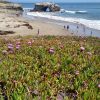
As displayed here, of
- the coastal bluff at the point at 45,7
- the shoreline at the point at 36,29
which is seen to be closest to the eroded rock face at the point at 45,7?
the coastal bluff at the point at 45,7

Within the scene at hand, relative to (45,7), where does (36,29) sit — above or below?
above

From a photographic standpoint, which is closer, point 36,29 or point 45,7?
point 36,29

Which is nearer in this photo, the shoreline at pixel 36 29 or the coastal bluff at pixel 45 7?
the shoreline at pixel 36 29

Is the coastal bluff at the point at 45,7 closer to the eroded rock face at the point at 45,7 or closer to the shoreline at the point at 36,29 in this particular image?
the eroded rock face at the point at 45,7

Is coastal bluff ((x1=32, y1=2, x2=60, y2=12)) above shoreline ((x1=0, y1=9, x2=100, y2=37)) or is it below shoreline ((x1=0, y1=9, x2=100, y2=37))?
below

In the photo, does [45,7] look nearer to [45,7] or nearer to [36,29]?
[45,7]

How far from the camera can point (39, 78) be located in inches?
262

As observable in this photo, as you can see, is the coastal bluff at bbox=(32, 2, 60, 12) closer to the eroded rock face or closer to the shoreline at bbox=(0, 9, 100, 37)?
the eroded rock face

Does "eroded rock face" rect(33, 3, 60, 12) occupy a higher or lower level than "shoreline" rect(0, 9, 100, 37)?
lower

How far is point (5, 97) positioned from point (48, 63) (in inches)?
76.4

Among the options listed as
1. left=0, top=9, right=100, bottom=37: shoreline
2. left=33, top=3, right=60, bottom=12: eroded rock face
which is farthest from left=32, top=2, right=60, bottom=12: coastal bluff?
left=0, top=9, right=100, bottom=37: shoreline

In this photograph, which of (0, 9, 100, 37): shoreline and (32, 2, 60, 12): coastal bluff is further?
(32, 2, 60, 12): coastal bluff

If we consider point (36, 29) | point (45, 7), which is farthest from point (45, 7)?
point (36, 29)

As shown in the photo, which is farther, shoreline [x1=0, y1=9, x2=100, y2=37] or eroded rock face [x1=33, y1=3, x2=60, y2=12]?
eroded rock face [x1=33, y1=3, x2=60, y2=12]
